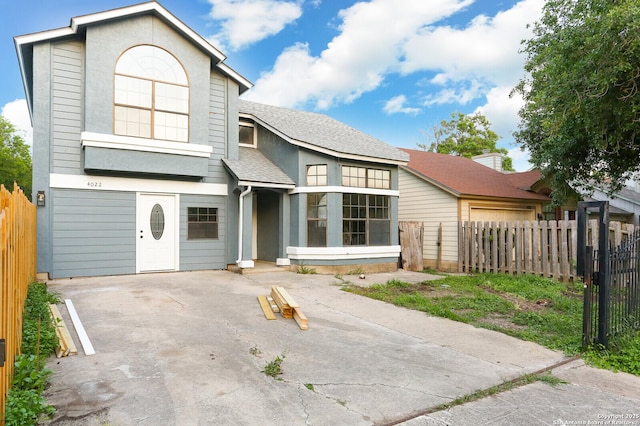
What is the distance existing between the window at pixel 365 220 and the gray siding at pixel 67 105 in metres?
7.48

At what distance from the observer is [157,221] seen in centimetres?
1085

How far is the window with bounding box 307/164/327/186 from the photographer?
11922 millimetres

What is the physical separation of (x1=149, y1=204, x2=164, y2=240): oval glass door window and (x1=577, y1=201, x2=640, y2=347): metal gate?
32.4ft

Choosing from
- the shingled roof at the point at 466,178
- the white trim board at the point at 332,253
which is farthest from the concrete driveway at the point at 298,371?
the shingled roof at the point at 466,178

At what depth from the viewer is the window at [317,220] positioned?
38.7ft

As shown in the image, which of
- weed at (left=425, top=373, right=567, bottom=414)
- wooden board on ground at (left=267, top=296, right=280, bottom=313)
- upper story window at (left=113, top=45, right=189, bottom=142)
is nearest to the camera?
weed at (left=425, top=373, right=567, bottom=414)

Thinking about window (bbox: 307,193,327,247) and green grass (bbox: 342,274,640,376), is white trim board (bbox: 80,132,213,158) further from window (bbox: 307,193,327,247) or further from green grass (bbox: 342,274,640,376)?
green grass (bbox: 342,274,640,376)

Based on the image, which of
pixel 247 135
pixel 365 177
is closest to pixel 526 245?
pixel 365 177

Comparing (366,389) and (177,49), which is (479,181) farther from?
(366,389)

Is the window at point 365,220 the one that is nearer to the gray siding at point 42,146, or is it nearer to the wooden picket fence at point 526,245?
the wooden picket fence at point 526,245

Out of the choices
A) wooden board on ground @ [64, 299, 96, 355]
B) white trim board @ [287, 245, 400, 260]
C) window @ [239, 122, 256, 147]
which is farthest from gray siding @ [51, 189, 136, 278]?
white trim board @ [287, 245, 400, 260]

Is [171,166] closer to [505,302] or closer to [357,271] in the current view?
[357,271]

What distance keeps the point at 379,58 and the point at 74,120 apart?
53.0 ft

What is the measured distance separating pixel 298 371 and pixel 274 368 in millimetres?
265
